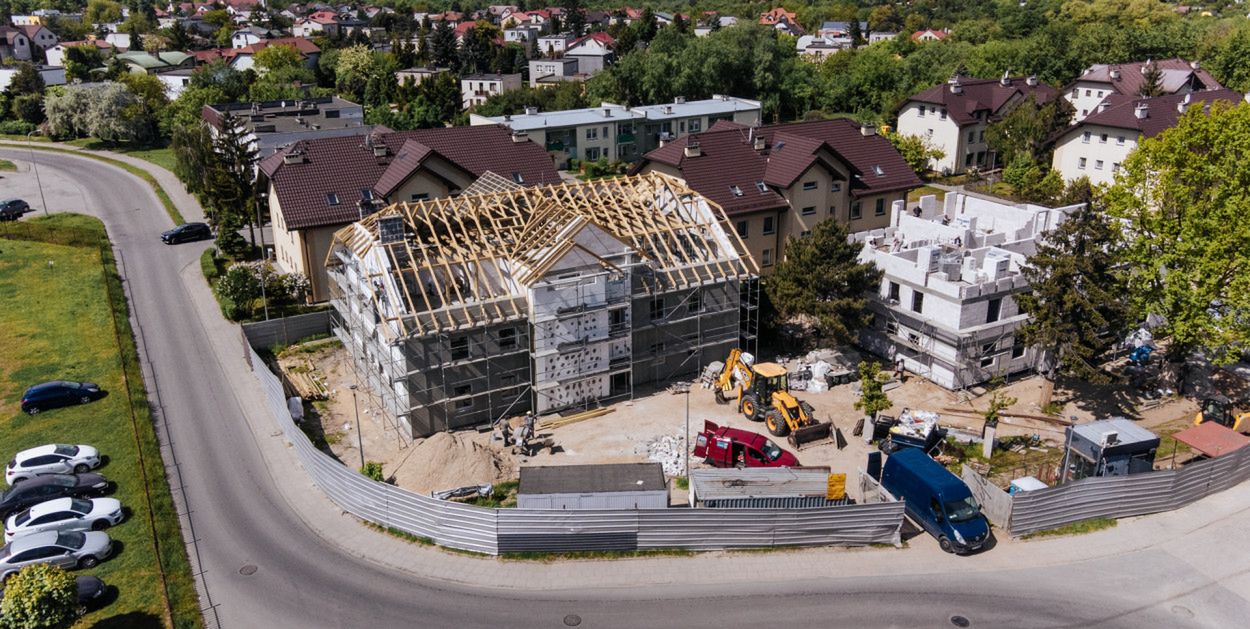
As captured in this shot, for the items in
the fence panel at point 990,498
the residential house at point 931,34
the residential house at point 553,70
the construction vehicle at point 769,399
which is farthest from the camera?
the residential house at point 931,34

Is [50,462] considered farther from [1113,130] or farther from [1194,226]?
[1113,130]

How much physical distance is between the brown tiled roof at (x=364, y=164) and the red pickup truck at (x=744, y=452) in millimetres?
27522

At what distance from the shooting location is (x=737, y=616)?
25734 millimetres

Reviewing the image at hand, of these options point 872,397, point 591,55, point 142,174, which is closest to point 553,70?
point 591,55

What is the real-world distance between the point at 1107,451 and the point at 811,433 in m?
10.8

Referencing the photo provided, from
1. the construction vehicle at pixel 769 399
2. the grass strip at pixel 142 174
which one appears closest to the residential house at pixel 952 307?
the construction vehicle at pixel 769 399

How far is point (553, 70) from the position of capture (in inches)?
5172

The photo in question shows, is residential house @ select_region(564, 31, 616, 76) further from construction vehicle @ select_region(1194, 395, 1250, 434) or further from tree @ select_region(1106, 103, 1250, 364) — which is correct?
construction vehicle @ select_region(1194, 395, 1250, 434)

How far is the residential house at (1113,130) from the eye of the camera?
68875mm

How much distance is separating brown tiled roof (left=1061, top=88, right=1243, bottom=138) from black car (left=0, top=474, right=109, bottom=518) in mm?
73005

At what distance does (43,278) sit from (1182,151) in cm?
6410

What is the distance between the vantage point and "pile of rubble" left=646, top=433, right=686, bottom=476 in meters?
34.0

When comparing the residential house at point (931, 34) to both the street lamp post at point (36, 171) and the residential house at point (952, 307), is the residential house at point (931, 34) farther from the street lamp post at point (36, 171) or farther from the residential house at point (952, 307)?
the street lamp post at point (36, 171)

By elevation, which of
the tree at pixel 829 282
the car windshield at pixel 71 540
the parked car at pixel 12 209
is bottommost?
the car windshield at pixel 71 540
